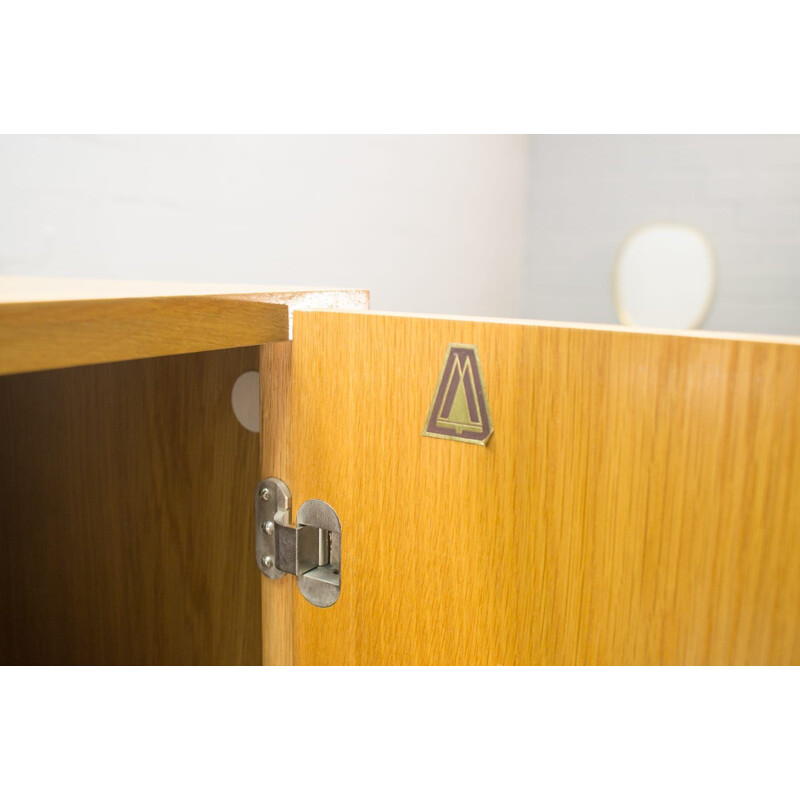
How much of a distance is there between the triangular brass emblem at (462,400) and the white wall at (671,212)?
98.2 inches

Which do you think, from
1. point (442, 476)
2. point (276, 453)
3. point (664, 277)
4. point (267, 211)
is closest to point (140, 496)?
point (276, 453)

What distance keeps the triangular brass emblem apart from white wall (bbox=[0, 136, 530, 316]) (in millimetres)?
910

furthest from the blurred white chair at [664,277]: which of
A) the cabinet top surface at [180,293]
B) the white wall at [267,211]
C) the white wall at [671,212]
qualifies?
the cabinet top surface at [180,293]

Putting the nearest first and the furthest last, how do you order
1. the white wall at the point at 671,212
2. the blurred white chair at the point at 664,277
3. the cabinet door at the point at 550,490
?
the cabinet door at the point at 550,490 → the white wall at the point at 671,212 → the blurred white chair at the point at 664,277

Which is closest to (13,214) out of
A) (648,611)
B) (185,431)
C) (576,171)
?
(185,431)

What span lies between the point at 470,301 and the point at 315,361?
83.3 inches

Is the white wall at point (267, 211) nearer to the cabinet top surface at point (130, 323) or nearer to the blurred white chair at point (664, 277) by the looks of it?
the blurred white chair at point (664, 277)

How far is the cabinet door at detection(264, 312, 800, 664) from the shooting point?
0.31 metres

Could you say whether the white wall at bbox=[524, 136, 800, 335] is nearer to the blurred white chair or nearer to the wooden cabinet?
the blurred white chair

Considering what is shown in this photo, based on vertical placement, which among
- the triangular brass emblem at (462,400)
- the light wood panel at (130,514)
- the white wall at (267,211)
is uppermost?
the white wall at (267,211)

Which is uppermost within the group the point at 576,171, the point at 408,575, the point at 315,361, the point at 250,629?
the point at 576,171

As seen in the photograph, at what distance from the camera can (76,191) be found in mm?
1151

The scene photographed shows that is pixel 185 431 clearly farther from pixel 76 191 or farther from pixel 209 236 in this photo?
pixel 209 236

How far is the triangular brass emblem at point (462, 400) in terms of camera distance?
1.23ft
